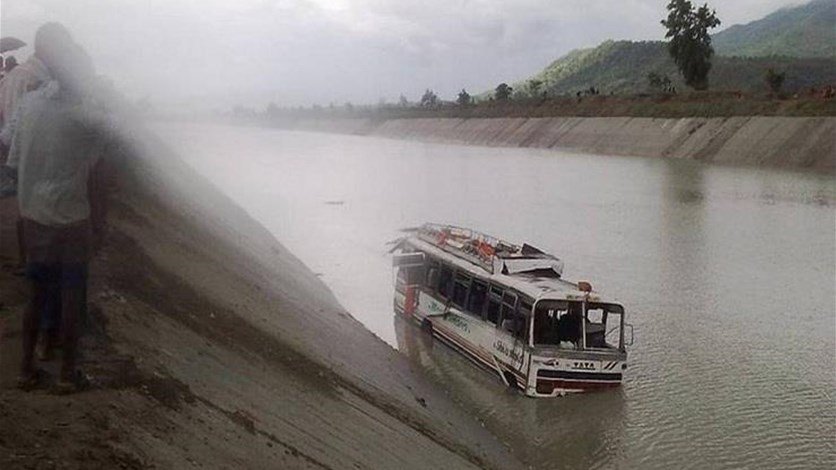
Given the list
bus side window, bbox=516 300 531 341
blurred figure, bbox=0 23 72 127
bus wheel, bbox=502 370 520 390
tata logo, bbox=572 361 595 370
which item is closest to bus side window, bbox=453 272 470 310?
bus wheel, bbox=502 370 520 390

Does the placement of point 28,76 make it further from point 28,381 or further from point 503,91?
point 503,91

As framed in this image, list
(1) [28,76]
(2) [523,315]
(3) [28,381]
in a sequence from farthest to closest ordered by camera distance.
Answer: (2) [523,315] → (1) [28,76] → (3) [28,381]

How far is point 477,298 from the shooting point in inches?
702

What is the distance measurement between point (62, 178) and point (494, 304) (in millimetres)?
11477

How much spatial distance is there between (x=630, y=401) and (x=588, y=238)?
17.8 metres

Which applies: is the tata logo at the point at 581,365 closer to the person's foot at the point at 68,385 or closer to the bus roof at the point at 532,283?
the bus roof at the point at 532,283

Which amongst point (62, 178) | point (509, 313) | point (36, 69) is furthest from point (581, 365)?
point (62, 178)

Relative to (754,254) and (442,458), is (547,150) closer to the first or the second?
(754,254)

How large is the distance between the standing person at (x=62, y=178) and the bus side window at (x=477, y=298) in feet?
37.9

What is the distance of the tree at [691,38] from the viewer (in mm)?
89438

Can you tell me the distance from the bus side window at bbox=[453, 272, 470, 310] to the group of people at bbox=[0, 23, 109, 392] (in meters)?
12.1

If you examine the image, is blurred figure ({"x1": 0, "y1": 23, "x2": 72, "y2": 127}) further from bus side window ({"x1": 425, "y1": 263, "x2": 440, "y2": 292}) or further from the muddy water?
bus side window ({"x1": 425, "y1": 263, "x2": 440, "y2": 292})

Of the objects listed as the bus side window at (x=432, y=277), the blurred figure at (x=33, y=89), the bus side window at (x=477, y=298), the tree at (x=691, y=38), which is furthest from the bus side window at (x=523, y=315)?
the tree at (x=691, y=38)

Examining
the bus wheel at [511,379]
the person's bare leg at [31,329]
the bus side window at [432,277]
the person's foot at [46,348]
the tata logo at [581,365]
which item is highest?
the person's bare leg at [31,329]
